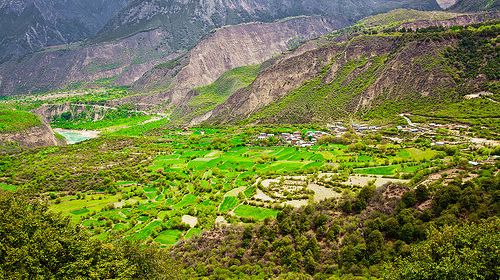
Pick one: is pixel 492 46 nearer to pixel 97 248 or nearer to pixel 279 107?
pixel 279 107

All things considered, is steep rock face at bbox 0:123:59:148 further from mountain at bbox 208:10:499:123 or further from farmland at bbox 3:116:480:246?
mountain at bbox 208:10:499:123

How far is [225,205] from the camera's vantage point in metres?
73.4

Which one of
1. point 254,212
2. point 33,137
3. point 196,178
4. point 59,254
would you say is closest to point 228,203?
point 254,212

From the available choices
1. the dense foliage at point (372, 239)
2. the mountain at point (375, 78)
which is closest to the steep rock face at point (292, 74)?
the mountain at point (375, 78)

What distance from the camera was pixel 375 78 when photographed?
13750 centimetres

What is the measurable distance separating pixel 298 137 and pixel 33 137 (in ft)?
326

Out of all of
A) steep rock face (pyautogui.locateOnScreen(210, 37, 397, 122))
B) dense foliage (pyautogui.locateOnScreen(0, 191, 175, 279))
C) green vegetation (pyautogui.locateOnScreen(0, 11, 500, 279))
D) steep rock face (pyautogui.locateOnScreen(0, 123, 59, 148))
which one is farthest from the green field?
steep rock face (pyautogui.locateOnScreen(0, 123, 59, 148))

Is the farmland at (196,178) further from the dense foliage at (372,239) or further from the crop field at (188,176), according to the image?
the dense foliage at (372,239)

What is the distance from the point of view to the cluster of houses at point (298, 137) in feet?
359

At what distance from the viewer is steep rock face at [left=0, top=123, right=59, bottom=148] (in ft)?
469

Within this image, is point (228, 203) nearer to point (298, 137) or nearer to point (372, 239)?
point (372, 239)

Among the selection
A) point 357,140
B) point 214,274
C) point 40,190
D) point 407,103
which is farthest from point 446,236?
point 407,103

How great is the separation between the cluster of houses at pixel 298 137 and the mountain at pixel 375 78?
56.0 feet

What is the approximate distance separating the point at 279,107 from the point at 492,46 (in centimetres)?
7191
